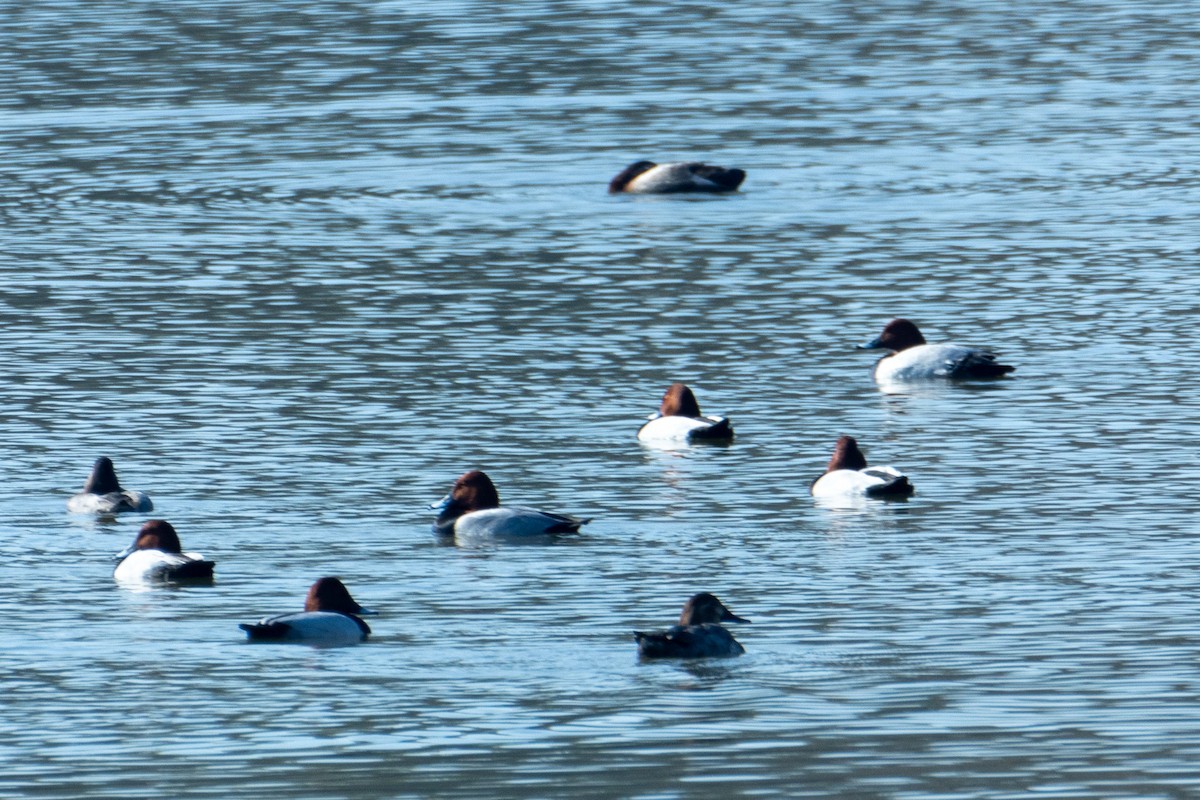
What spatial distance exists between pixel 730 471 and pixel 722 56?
34.4 m

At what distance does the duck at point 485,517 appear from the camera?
2031 cm

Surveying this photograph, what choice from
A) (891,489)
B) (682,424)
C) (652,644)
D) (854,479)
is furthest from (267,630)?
(682,424)

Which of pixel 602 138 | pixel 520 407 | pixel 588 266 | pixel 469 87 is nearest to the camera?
pixel 520 407

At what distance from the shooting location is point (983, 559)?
63.2 ft

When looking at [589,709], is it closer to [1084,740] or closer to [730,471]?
[1084,740]

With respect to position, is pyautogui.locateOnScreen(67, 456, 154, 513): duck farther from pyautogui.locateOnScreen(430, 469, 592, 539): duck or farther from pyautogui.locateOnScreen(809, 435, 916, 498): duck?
pyautogui.locateOnScreen(809, 435, 916, 498): duck

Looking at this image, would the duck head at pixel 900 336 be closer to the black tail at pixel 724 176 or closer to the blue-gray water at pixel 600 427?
the blue-gray water at pixel 600 427

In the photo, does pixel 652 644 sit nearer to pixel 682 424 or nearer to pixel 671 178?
pixel 682 424

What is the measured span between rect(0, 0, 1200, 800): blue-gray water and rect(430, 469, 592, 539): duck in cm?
20

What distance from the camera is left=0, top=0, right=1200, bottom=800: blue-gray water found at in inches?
603

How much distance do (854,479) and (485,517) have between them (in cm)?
292

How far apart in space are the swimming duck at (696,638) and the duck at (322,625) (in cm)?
184

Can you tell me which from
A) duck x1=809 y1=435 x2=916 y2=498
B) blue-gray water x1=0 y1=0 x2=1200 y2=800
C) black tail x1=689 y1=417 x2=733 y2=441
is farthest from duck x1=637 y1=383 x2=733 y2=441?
duck x1=809 y1=435 x2=916 y2=498

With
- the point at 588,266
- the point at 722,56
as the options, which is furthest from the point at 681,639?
the point at 722,56
